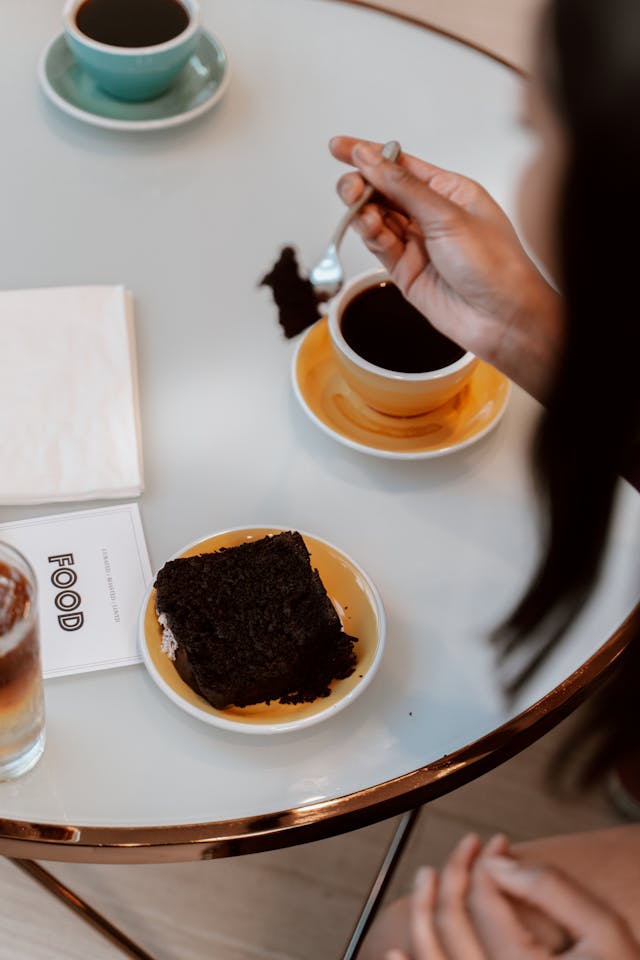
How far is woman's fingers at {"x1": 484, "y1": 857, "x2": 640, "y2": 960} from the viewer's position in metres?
0.74

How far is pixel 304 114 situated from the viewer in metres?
1.20

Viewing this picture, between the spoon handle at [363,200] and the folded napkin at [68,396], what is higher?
the spoon handle at [363,200]

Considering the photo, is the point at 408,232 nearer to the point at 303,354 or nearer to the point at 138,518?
the point at 303,354

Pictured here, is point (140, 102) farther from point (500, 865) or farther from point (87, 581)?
point (500, 865)

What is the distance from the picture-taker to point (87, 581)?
2.71ft

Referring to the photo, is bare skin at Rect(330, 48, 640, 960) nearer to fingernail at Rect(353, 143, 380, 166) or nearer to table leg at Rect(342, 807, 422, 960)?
fingernail at Rect(353, 143, 380, 166)

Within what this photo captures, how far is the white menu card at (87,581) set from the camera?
79cm

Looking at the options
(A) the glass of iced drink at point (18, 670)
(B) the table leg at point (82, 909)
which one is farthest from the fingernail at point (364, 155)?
(B) the table leg at point (82, 909)

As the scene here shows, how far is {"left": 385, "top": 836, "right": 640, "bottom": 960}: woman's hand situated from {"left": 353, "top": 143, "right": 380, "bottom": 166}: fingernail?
60cm

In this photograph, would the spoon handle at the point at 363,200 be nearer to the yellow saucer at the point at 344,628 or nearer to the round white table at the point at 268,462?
the round white table at the point at 268,462

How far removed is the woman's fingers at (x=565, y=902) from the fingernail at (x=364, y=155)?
61 centimetres

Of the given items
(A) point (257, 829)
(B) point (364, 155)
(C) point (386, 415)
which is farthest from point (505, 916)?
(B) point (364, 155)

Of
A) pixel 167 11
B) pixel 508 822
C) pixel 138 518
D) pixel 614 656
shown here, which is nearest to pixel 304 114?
pixel 167 11

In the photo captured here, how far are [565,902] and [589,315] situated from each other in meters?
0.44
